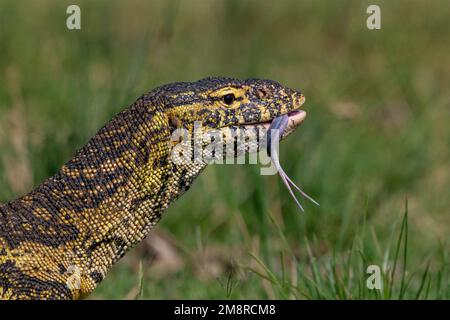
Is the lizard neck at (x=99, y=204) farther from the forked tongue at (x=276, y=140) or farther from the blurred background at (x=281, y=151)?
the blurred background at (x=281, y=151)

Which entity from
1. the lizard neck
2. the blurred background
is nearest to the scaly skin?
the lizard neck

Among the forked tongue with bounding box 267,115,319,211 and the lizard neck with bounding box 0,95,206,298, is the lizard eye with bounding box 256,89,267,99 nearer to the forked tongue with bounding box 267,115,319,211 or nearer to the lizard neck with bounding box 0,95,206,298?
the forked tongue with bounding box 267,115,319,211

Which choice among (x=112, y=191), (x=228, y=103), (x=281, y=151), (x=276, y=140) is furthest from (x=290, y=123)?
(x=281, y=151)

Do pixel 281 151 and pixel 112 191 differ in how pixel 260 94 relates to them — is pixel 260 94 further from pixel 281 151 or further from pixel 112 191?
pixel 281 151

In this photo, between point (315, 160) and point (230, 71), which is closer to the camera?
point (315, 160)

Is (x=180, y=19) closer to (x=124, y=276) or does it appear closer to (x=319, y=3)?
(x=319, y=3)

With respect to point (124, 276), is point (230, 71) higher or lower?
higher

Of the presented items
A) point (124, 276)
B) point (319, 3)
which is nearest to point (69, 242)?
point (124, 276)

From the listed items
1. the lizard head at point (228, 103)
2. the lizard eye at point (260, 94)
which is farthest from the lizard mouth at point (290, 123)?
the lizard eye at point (260, 94)
